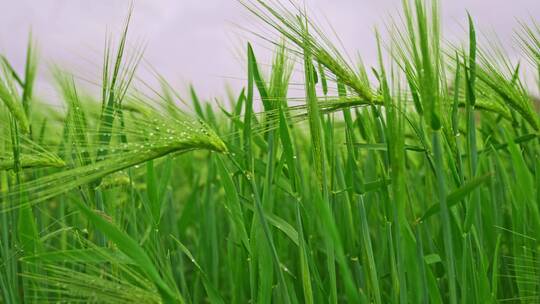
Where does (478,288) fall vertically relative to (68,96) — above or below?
below

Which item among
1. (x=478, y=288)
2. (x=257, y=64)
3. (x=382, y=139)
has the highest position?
(x=257, y=64)

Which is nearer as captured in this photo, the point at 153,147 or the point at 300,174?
the point at 153,147

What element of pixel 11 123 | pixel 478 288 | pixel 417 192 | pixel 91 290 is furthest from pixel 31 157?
pixel 417 192

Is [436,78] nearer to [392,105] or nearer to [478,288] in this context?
[392,105]

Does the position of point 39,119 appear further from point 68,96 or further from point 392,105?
point 392,105

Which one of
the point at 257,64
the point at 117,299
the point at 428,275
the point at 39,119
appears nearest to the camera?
the point at 117,299

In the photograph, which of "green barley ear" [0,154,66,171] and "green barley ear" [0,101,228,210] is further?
"green barley ear" [0,154,66,171]

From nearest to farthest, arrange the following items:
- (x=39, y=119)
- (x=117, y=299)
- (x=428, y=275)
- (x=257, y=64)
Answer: (x=117, y=299) < (x=428, y=275) < (x=257, y=64) < (x=39, y=119)

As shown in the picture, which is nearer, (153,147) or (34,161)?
(153,147)

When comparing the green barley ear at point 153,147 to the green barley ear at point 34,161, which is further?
the green barley ear at point 34,161

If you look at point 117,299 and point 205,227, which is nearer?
point 117,299
